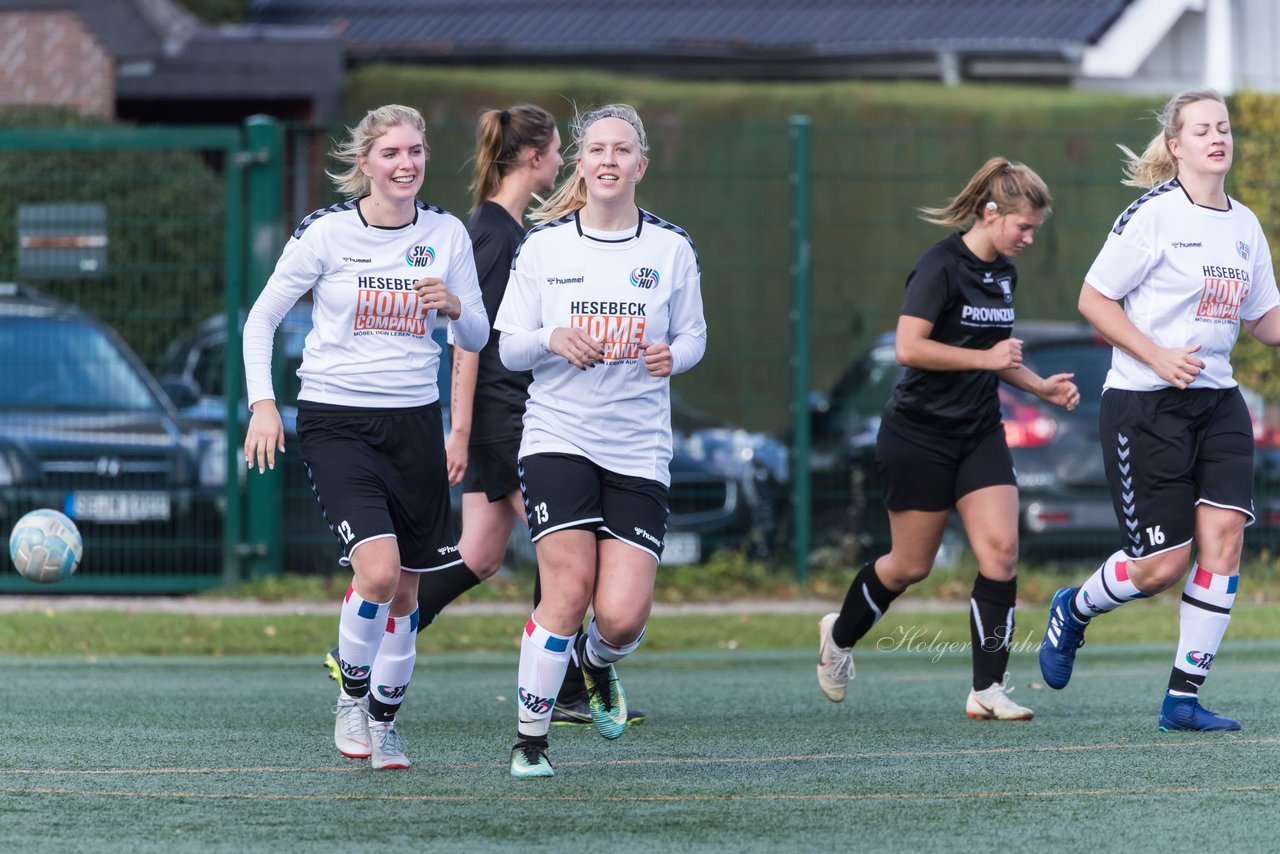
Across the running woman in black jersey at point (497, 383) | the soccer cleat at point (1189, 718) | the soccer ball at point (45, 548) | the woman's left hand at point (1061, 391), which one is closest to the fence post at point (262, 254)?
the soccer ball at point (45, 548)

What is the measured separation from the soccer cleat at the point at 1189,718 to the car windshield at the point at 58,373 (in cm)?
661

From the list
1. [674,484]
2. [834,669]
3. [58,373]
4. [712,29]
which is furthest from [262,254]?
[712,29]

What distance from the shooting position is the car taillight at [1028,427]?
11.1m

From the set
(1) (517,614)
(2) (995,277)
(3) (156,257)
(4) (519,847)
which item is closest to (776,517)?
(1) (517,614)

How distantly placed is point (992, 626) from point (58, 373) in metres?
6.31

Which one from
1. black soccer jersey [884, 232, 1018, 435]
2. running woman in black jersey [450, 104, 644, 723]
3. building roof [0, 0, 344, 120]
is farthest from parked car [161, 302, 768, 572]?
building roof [0, 0, 344, 120]

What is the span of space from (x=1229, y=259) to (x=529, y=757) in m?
2.86

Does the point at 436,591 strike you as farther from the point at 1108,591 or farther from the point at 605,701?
the point at 1108,591

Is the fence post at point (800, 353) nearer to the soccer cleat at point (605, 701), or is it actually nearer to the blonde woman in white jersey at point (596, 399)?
the soccer cleat at point (605, 701)

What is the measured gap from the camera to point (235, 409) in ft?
37.7

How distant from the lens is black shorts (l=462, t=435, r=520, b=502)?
7.24m

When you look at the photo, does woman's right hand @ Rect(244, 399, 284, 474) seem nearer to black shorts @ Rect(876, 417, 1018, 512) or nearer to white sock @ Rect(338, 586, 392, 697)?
white sock @ Rect(338, 586, 392, 697)

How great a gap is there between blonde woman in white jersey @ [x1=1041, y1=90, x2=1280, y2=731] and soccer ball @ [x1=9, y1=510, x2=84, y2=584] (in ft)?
12.9

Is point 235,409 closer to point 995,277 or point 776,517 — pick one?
point 776,517
